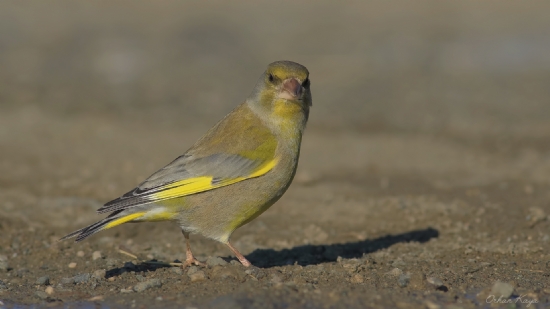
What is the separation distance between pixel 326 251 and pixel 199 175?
71.2 inches

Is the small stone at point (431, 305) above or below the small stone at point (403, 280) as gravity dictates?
below

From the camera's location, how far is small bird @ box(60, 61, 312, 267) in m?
6.82

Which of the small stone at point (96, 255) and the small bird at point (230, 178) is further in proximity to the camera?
the small stone at point (96, 255)

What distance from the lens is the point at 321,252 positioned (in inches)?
321

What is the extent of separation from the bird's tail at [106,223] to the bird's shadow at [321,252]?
2.36 feet

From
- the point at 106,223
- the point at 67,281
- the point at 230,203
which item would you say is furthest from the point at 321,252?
the point at 67,281

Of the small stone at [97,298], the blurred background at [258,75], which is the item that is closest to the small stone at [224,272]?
the small stone at [97,298]

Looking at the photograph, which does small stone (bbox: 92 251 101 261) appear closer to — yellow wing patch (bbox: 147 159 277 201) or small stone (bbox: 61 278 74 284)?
small stone (bbox: 61 278 74 284)

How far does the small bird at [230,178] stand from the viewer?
682 centimetres

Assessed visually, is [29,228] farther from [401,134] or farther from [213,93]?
[213,93]

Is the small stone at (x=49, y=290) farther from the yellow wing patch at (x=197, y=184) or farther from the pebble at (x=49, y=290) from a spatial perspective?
the yellow wing patch at (x=197, y=184)

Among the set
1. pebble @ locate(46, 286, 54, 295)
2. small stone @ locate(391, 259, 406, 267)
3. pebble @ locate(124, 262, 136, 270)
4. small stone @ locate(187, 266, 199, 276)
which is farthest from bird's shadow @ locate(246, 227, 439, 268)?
pebble @ locate(46, 286, 54, 295)

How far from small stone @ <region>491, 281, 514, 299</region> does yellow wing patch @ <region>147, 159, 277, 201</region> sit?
6.86 feet

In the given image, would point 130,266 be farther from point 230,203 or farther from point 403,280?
point 403,280
